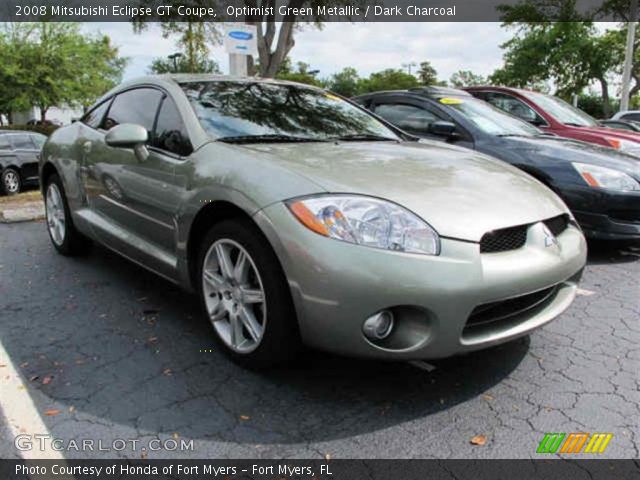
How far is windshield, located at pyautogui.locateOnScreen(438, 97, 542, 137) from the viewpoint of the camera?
5.39m

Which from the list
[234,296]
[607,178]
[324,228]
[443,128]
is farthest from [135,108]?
[607,178]

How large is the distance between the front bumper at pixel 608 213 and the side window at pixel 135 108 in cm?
342

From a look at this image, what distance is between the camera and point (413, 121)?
584 cm

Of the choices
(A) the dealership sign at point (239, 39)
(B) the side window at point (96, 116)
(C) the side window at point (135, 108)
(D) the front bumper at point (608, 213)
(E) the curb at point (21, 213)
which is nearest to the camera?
(C) the side window at point (135, 108)

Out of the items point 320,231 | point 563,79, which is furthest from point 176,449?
point 563,79

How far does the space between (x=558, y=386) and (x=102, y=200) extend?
120 inches

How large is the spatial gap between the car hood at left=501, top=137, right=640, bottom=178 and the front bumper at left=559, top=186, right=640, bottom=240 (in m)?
0.29

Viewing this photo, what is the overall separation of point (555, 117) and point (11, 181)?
401 inches

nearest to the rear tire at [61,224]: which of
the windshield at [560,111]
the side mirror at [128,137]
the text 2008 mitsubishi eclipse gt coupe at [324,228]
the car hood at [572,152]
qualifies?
the text 2008 mitsubishi eclipse gt coupe at [324,228]

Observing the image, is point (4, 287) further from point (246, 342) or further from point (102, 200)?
point (246, 342)

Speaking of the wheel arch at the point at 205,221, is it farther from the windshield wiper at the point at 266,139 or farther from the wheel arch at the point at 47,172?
the wheel arch at the point at 47,172

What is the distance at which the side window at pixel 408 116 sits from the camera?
18.8 ft

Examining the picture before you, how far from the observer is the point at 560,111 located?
713 centimetres

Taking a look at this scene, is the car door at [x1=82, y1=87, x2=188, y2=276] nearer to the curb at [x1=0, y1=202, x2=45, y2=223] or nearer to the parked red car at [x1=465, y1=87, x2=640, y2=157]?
the curb at [x1=0, y1=202, x2=45, y2=223]
